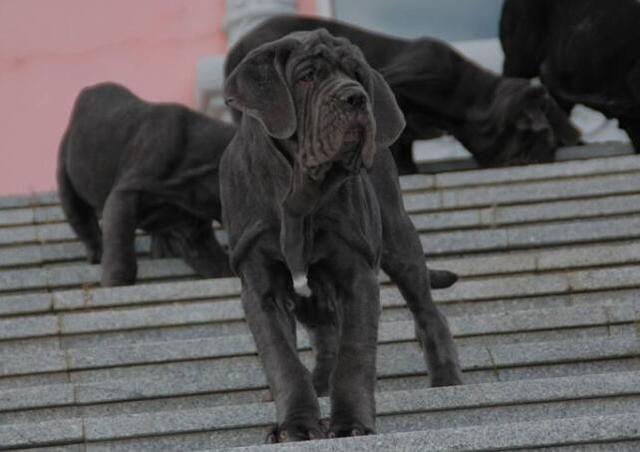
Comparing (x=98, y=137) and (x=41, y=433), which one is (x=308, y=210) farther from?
(x=98, y=137)

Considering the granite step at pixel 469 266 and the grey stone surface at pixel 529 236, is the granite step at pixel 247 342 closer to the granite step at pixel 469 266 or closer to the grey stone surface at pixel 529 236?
the granite step at pixel 469 266

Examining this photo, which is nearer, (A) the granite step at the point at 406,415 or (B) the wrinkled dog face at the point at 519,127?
(A) the granite step at the point at 406,415

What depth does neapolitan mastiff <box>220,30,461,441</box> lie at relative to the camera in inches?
274

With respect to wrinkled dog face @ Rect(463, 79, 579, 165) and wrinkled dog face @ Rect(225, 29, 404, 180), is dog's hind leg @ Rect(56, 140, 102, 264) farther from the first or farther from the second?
wrinkled dog face @ Rect(225, 29, 404, 180)

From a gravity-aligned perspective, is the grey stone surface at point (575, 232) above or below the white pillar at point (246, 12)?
above

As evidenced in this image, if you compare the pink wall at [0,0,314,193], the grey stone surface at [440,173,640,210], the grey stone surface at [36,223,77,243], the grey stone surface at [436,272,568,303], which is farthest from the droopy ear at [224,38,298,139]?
the pink wall at [0,0,314,193]

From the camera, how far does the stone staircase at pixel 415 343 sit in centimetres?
727

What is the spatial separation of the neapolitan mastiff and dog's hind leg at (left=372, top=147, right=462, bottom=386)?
0.31m

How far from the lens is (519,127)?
37.8ft

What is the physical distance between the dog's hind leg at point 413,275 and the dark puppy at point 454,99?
3417mm

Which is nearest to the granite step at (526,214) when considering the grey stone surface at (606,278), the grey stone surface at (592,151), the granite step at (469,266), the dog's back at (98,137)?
the granite step at (469,266)

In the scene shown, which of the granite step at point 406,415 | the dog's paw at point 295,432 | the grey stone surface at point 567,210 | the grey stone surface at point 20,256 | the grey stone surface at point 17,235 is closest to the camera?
the dog's paw at point 295,432

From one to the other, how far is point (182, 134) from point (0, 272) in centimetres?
97

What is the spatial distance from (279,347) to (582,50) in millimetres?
4703
